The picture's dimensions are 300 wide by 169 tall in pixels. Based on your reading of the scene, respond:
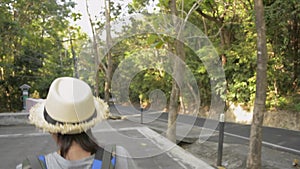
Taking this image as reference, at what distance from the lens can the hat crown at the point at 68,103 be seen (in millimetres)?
968

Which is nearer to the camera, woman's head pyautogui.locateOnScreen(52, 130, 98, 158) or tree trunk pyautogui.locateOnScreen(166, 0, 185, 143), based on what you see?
woman's head pyautogui.locateOnScreen(52, 130, 98, 158)

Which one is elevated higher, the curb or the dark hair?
the dark hair

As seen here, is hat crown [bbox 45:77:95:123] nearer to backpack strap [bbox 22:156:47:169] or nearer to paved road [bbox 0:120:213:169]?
backpack strap [bbox 22:156:47:169]

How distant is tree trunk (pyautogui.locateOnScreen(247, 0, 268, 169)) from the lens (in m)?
3.42

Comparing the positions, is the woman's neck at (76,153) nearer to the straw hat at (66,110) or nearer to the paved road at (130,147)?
the straw hat at (66,110)

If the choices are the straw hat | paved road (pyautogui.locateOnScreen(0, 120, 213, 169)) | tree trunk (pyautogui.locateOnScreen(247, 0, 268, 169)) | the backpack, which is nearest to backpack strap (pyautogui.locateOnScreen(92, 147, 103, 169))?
the backpack

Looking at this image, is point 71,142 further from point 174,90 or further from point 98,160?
point 174,90

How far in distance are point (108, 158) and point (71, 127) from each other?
184 millimetres

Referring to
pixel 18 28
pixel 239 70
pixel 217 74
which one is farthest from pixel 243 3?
pixel 18 28

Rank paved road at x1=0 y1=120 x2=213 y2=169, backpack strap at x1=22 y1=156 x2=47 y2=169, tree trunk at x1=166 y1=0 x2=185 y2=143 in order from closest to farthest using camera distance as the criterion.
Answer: backpack strap at x1=22 y1=156 x2=47 y2=169 → paved road at x1=0 y1=120 x2=213 y2=169 → tree trunk at x1=166 y1=0 x2=185 y2=143

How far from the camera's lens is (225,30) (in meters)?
12.7

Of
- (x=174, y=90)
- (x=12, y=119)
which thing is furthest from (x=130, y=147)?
(x=12, y=119)

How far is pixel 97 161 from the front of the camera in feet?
3.15

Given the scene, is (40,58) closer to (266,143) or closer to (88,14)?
(88,14)
